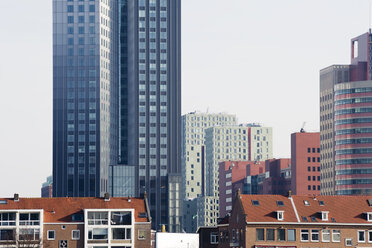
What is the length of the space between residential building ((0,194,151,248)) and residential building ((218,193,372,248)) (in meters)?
20.1

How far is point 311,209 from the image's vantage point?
17650 centimetres

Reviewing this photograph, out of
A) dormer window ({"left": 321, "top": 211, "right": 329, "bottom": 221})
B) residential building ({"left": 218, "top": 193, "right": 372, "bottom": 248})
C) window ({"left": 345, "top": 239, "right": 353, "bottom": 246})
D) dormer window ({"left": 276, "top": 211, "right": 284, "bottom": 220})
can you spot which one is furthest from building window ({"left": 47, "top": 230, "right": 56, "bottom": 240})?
window ({"left": 345, "top": 239, "right": 353, "bottom": 246})

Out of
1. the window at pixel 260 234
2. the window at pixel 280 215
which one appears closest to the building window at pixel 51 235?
the window at pixel 260 234

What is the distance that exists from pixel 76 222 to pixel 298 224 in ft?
129

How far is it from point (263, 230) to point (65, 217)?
119ft

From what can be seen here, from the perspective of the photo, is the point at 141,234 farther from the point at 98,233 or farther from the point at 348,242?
the point at 348,242

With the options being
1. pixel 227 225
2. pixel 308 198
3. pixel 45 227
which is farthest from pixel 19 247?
pixel 308 198

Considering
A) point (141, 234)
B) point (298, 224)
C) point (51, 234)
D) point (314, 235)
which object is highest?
point (298, 224)

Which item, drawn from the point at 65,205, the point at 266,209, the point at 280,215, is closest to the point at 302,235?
the point at 280,215

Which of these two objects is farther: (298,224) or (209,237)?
(209,237)

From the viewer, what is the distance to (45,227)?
603 feet

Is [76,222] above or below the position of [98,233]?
above

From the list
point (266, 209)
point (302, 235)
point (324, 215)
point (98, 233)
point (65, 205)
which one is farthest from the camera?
point (65, 205)

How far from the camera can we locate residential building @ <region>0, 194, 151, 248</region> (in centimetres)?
18338
